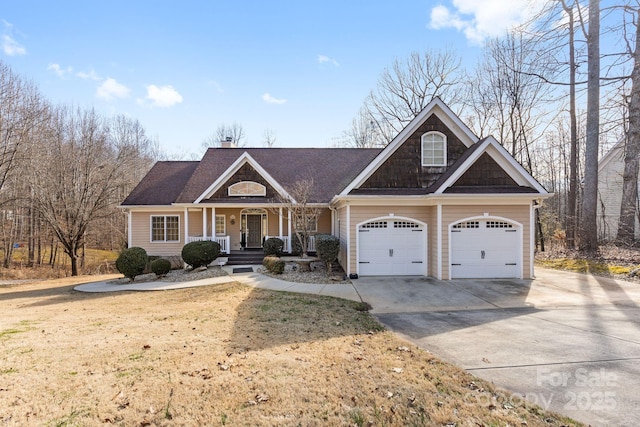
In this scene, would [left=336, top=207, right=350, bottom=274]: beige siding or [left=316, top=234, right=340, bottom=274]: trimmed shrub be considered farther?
[left=336, top=207, right=350, bottom=274]: beige siding

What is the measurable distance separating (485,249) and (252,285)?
8497mm

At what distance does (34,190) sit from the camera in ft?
66.6

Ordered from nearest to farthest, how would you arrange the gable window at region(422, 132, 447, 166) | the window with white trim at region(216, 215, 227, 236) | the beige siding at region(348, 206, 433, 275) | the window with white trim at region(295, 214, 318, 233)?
the beige siding at region(348, 206, 433, 275), the gable window at region(422, 132, 447, 166), the window with white trim at region(295, 214, 318, 233), the window with white trim at region(216, 215, 227, 236)

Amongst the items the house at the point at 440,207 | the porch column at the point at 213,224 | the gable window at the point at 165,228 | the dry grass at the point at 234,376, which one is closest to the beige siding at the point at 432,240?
the house at the point at 440,207

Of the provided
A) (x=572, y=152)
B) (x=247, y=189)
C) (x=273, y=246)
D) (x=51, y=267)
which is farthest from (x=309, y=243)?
(x=51, y=267)

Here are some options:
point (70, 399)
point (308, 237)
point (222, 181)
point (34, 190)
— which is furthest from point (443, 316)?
point (34, 190)

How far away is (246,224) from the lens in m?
18.4

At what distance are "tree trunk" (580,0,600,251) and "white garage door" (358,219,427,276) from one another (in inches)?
367

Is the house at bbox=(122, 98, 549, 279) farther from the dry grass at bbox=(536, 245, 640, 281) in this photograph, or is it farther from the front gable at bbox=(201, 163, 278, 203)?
the front gable at bbox=(201, 163, 278, 203)

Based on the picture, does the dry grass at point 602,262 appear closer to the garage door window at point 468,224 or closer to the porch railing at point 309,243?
the garage door window at point 468,224

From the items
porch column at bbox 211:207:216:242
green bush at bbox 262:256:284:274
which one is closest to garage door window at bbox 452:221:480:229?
green bush at bbox 262:256:284:274

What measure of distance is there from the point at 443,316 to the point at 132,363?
6.30 metres

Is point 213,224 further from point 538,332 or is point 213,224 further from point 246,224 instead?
point 538,332

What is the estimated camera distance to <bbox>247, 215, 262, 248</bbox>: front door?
60.4ft
